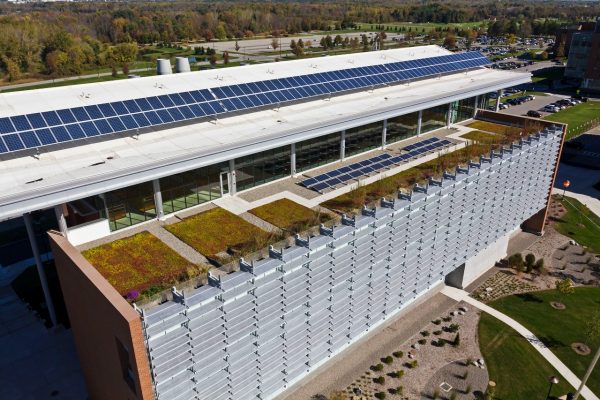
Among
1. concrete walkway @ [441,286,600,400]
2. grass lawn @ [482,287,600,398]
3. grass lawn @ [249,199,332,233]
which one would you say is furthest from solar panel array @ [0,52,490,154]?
grass lawn @ [482,287,600,398]

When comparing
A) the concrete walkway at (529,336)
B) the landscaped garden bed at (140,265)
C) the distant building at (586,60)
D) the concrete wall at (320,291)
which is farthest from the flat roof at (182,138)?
the distant building at (586,60)

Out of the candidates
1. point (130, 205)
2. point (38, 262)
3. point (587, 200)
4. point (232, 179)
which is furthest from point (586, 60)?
point (38, 262)

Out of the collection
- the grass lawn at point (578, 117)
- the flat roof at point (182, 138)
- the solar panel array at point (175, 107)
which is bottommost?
the grass lawn at point (578, 117)

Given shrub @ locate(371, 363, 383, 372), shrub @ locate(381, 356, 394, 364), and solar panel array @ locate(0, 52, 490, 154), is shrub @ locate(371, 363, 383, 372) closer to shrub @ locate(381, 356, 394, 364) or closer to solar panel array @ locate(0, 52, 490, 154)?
shrub @ locate(381, 356, 394, 364)

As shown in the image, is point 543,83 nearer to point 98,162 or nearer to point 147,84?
point 147,84

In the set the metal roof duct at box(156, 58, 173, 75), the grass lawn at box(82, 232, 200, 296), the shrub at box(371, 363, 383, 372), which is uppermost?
the metal roof duct at box(156, 58, 173, 75)

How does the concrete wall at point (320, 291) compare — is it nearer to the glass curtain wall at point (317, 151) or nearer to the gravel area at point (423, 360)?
the gravel area at point (423, 360)
